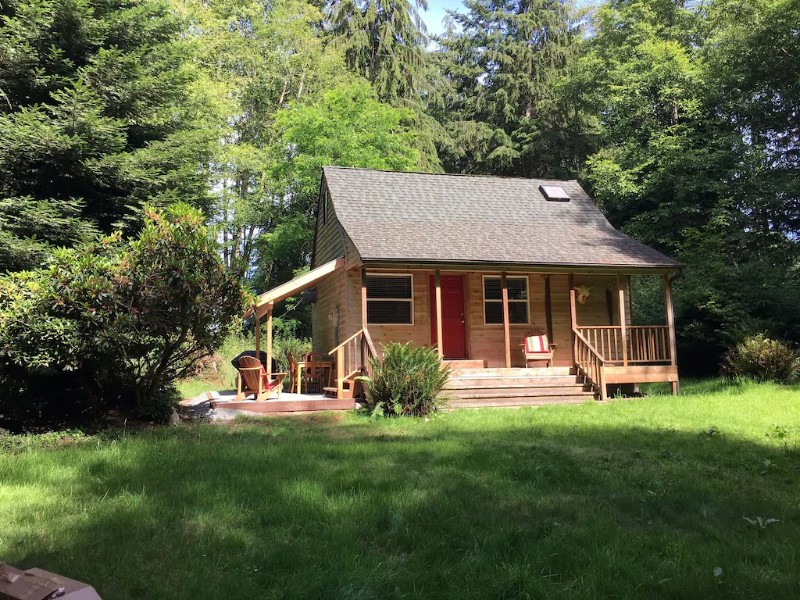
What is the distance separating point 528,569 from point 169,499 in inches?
106

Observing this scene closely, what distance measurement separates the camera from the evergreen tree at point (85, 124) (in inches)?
364

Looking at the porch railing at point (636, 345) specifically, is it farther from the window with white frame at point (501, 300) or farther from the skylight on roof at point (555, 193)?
the skylight on roof at point (555, 193)

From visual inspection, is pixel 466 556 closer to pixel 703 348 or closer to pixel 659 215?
pixel 703 348

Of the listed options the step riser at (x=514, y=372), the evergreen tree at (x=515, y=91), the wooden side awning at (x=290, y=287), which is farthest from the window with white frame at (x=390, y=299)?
the evergreen tree at (x=515, y=91)

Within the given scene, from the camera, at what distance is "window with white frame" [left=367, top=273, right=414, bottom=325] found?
13219 mm

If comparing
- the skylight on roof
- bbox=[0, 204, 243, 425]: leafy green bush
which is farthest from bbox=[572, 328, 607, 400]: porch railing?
bbox=[0, 204, 243, 425]: leafy green bush

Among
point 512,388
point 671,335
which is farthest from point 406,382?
point 671,335

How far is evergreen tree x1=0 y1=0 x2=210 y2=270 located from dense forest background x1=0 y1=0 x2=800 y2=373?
4 centimetres

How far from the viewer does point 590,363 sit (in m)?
12.0

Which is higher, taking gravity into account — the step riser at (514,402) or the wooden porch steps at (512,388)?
the wooden porch steps at (512,388)

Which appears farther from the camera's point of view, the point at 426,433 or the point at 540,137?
the point at 540,137

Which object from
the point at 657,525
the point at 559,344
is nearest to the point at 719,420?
the point at 657,525

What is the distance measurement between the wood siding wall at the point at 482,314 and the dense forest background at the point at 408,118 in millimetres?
2792

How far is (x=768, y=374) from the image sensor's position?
37.0 ft
